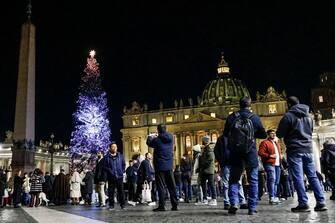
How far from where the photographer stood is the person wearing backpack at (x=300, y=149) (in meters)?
6.85

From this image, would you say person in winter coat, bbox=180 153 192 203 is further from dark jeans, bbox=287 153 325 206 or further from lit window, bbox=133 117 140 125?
lit window, bbox=133 117 140 125

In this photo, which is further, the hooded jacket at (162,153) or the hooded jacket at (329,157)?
the hooded jacket at (329,157)

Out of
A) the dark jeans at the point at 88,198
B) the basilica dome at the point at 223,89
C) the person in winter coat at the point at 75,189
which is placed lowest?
the dark jeans at the point at 88,198

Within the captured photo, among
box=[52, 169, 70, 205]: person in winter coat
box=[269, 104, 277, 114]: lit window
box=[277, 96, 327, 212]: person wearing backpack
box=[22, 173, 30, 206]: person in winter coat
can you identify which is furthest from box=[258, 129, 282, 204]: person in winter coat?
box=[269, 104, 277, 114]: lit window

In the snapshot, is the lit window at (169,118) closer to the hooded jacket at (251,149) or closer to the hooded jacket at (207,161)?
the hooded jacket at (207,161)

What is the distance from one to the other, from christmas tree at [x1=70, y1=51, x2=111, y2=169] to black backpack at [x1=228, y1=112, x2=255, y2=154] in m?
35.7

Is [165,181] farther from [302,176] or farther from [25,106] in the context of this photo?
[25,106]

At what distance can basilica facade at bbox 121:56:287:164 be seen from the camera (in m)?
81.2

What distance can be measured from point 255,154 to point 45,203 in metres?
14.5

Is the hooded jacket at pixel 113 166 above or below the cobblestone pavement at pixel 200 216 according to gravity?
above

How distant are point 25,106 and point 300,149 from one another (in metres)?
17.8

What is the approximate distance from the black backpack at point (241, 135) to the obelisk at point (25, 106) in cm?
1722

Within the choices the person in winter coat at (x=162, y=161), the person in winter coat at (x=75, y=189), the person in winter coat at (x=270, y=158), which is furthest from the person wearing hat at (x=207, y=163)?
the person in winter coat at (x=75, y=189)

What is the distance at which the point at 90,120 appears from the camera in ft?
140
